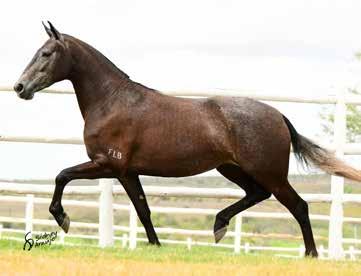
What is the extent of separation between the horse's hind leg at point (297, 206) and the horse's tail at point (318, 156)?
0.45m

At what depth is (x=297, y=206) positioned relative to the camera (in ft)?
28.5

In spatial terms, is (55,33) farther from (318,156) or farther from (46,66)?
(318,156)

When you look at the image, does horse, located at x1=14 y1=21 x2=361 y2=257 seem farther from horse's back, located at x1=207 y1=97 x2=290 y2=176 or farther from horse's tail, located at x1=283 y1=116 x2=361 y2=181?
horse's tail, located at x1=283 y1=116 x2=361 y2=181

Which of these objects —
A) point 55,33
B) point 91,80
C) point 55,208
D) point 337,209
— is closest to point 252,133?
point 91,80

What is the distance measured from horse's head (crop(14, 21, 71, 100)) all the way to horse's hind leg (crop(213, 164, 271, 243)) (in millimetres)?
1774

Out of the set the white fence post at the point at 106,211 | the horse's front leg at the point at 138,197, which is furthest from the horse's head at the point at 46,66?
the white fence post at the point at 106,211

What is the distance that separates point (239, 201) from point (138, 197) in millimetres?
944

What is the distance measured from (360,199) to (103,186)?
103 inches

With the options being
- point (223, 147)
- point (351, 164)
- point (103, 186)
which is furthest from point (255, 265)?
point (103, 186)

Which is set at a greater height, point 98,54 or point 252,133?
point 98,54

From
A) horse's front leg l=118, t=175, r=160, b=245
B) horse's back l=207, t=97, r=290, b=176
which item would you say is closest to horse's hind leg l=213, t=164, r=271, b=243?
horse's back l=207, t=97, r=290, b=176

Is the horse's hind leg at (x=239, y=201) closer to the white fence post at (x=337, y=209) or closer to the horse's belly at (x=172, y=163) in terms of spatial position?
the horse's belly at (x=172, y=163)

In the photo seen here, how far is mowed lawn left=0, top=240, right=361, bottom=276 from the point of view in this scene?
6152 mm

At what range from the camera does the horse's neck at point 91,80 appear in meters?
8.62
